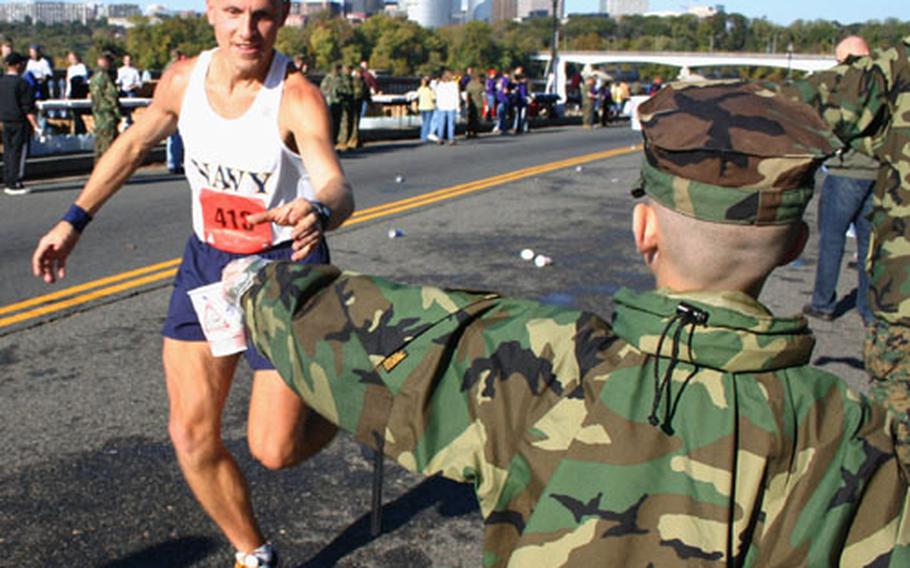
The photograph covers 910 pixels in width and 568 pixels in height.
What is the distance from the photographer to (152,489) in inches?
175

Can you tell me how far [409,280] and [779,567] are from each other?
712 centimetres

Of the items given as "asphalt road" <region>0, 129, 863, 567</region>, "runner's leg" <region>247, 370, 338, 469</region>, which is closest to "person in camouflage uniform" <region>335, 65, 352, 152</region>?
"asphalt road" <region>0, 129, 863, 567</region>

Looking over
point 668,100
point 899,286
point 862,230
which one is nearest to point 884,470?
point 668,100

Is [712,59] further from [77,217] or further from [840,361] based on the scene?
[77,217]

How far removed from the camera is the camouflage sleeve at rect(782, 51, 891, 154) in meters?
3.64

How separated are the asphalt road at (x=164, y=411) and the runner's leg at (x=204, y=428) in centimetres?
34

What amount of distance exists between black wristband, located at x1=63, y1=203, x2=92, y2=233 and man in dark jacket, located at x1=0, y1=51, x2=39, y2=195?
10533 mm

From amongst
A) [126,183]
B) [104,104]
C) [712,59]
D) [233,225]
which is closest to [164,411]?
[233,225]

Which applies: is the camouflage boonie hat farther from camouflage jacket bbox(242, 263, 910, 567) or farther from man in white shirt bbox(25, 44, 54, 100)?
man in white shirt bbox(25, 44, 54, 100)

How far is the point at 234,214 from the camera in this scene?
144 inches

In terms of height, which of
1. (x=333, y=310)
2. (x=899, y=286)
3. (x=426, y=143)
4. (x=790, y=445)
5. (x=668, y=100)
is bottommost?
(x=426, y=143)

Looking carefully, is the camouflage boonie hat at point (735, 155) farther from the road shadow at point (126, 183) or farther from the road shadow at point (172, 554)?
the road shadow at point (126, 183)

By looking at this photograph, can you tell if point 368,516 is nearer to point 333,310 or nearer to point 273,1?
point 273,1

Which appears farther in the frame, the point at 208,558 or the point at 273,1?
the point at 208,558
